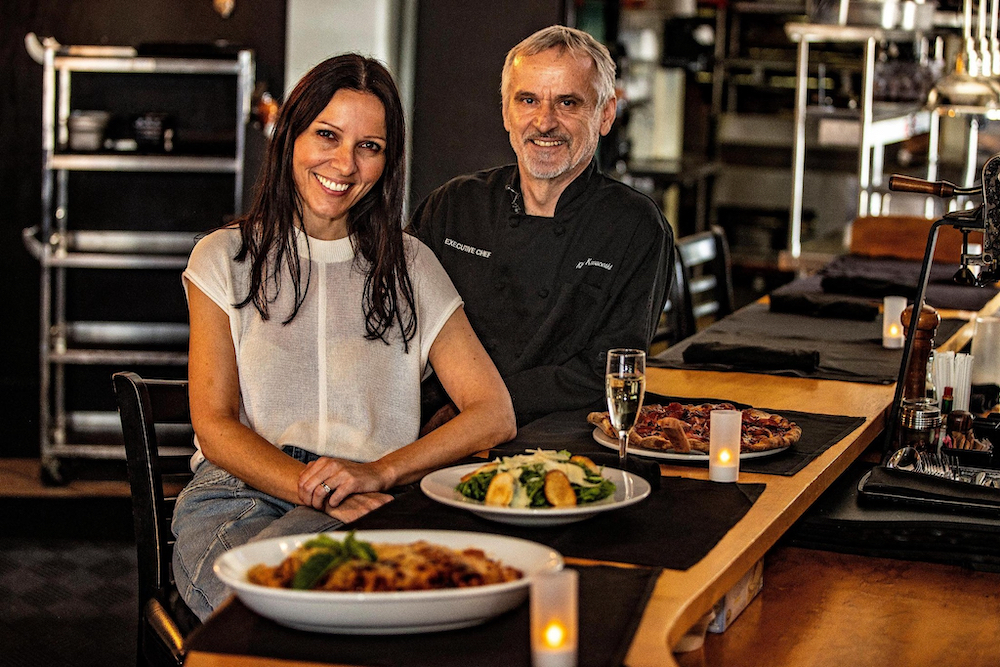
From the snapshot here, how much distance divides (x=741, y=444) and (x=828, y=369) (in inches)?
37.4

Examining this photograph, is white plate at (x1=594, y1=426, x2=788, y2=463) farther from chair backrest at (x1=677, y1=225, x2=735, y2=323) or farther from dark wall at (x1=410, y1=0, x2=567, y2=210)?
dark wall at (x1=410, y1=0, x2=567, y2=210)

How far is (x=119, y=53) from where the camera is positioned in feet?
15.9

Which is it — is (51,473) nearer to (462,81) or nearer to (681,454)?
(462,81)

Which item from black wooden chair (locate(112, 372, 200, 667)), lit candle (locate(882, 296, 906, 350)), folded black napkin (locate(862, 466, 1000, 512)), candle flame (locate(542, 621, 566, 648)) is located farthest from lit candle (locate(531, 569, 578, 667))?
lit candle (locate(882, 296, 906, 350))

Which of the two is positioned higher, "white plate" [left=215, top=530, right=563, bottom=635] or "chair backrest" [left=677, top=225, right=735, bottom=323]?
"chair backrest" [left=677, top=225, right=735, bottom=323]

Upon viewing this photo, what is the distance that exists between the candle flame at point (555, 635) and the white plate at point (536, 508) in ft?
1.24

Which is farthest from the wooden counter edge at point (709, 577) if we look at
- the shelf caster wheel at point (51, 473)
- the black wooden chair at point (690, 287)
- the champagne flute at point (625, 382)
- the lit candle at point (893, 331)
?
the shelf caster wheel at point (51, 473)

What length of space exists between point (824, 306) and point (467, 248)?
125 centimetres

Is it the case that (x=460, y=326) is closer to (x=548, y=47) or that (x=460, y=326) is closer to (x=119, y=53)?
(x=548, y=47)

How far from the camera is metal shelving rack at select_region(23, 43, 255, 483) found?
4867 millimetres

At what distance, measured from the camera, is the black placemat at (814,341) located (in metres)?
2.85

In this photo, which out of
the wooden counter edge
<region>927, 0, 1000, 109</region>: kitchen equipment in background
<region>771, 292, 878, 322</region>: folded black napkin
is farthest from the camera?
<region>927, 0, 1000, 109</region>: kitchen equipment in background

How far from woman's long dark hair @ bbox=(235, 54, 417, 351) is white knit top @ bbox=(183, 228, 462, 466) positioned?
0.06 feet

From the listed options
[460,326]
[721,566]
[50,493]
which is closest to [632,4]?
[50,493]
